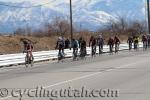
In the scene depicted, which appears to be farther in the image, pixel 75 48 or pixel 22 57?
pixel 75 48

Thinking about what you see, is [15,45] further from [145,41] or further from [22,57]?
[22,57]

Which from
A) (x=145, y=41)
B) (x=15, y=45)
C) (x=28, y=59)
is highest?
(x=145, y=41)

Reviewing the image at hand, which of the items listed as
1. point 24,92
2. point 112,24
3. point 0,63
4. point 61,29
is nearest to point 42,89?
point 24,92

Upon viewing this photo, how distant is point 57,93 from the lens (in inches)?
557

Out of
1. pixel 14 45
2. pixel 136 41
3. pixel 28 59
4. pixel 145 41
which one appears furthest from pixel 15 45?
pixel 28 59

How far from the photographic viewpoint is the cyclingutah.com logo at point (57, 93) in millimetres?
13477

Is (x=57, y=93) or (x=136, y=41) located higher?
(x=136, y=41)

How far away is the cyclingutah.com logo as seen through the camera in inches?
531

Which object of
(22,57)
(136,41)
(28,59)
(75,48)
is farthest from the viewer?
(136,41)

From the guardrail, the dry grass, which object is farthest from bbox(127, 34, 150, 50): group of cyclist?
the guardrail

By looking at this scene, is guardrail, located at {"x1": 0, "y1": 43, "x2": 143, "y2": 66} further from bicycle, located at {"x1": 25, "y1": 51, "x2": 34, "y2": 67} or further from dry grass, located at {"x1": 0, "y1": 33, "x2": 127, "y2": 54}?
dry grass, located at {"x1": 0, "y1": 33, "x2": 127, "y2": 54}

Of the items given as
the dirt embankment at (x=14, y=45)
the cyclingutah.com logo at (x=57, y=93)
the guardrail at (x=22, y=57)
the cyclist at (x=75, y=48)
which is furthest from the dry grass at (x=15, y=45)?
the cyclingutah.com logo at (x=57, y=93)

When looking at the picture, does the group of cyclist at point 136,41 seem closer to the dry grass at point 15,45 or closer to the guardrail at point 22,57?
the dry grass at point 15,45

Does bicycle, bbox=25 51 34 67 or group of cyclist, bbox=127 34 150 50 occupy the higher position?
group of cyclist, bbox=127 34 150 50
